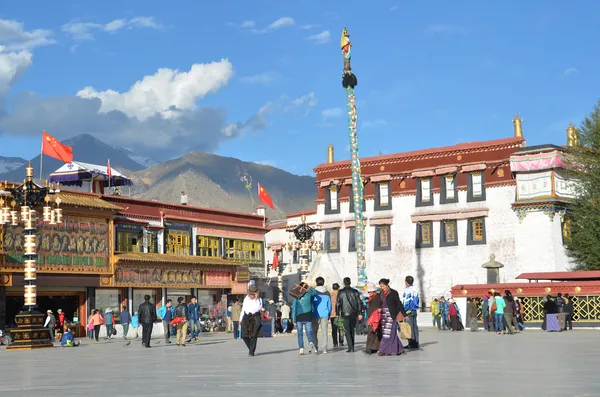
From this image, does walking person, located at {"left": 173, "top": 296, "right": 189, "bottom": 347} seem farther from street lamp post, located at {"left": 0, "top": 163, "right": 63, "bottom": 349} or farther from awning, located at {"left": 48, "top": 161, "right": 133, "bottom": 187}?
awning, located at {"left": 48, "top": 161, "right": 133, "bottom": 187}

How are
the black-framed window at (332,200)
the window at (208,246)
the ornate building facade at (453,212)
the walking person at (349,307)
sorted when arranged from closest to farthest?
1. the walking person at (349,307)
2. the window at (208,246)
3. the ornate building facade at (453,212)
4. the black-framed window at (332,200)

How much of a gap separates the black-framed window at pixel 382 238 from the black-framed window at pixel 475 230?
6.19 meters

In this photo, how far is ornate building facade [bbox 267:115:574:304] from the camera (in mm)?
54312

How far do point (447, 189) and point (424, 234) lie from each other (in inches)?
134

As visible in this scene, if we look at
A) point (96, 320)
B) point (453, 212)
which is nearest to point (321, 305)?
point (96, 320)

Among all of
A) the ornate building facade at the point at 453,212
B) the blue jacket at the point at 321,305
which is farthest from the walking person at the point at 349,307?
the ornate building facade at the point at 453,212

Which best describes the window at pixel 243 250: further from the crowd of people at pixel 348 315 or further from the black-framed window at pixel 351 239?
the crowd of people at pixel 348 315

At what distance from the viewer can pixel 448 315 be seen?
41.2 m

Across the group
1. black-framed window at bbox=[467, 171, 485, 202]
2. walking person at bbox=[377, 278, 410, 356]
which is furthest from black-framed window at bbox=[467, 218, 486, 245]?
walking person at bbox=[377, 278, 410, 356]

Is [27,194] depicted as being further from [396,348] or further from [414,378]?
[414,378]

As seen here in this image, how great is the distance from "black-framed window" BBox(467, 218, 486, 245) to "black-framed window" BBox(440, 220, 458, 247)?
1036 millimetres

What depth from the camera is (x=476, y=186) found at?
190ft

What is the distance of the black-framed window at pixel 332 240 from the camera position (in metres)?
64.0

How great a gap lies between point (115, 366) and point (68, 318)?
84.7ft
